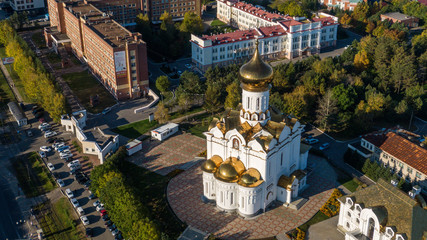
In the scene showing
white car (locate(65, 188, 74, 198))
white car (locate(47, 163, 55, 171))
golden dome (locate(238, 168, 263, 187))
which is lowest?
white car (locate(65, 188, 74, 198))

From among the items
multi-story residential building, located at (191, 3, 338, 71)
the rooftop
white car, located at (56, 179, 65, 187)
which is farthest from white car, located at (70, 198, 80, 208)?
the rooftop

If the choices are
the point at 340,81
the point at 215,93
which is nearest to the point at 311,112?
the point at 340,81

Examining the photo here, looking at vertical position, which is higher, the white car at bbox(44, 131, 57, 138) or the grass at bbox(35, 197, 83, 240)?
the white car at bbox(44, 131, 57, 138)

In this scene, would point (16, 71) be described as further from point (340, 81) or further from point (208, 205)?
point (340, 81)

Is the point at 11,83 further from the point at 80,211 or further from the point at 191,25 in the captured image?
the point at 80,211

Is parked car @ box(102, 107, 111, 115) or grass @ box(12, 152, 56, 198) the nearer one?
grass @ box(12, 152, 56, 198)

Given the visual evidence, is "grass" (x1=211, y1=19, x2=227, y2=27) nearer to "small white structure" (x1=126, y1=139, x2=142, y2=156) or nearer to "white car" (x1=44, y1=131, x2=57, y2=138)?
"white car" (x1=44, y1=131, x2=57, y2=138)
